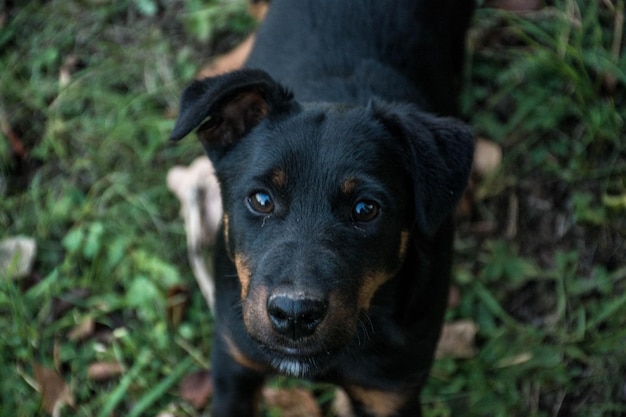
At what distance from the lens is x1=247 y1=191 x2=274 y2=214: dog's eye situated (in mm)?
3393

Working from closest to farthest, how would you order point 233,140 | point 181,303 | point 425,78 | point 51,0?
point 233,140 → point 425,78 → point 181,303 → point 51,0

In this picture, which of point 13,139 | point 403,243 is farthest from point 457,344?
point 13,139

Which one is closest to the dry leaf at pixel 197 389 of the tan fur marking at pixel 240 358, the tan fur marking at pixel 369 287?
the tan fur marking at pixel 240 358

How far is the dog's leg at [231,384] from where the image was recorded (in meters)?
3.93

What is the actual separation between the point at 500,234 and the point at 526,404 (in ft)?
3.68

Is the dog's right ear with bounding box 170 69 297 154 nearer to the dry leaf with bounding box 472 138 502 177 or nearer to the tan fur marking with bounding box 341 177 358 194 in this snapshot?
the tan fur marking with bounding box 341 177 358 194

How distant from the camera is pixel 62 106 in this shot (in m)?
5.78

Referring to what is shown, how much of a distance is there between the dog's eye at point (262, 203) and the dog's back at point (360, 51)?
2.94ft

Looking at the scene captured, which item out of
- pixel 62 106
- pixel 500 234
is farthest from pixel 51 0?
pixel 500 234

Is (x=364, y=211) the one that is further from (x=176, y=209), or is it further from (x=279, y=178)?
(x=176, y=209)

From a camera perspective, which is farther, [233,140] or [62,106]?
[62,106]

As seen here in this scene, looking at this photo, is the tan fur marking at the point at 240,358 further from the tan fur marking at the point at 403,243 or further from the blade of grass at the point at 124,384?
the blade of grass at the point at 124,384

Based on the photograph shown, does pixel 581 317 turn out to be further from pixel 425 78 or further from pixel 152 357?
pixel 152 357

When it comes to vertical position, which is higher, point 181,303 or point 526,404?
point 181,303
